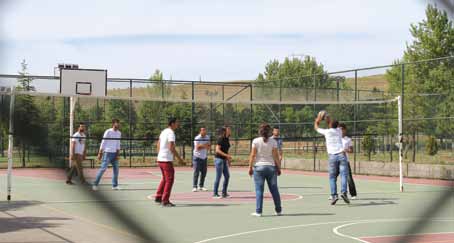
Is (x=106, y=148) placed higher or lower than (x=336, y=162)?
higher

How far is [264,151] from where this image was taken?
437 inches

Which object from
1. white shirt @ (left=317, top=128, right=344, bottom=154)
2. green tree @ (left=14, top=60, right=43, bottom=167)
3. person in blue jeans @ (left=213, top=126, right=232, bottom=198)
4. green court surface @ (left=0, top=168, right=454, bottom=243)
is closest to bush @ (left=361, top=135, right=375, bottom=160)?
green court surface @ (left=0, top=168, right=454, bottom=243)

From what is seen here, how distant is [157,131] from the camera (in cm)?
275

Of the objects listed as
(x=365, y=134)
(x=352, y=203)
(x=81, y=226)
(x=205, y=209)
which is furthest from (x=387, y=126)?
(x=81, y=226)

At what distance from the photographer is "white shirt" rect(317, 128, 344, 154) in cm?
1245

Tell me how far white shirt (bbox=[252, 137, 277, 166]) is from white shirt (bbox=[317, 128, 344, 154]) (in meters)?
1.53

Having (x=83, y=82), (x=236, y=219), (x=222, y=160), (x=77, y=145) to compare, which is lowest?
(x=236, y=219)

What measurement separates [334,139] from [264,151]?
2.05 m

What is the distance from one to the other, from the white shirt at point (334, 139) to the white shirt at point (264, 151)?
5.02 ft

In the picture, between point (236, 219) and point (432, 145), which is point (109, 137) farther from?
point (432, 145)

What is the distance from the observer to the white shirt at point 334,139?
12453 mm

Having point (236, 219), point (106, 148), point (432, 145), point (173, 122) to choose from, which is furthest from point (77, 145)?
point (432, 145)

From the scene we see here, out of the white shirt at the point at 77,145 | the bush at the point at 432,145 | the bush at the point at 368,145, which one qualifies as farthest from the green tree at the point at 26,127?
the bush at the point at 368,145

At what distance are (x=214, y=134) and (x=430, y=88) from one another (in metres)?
14.7
